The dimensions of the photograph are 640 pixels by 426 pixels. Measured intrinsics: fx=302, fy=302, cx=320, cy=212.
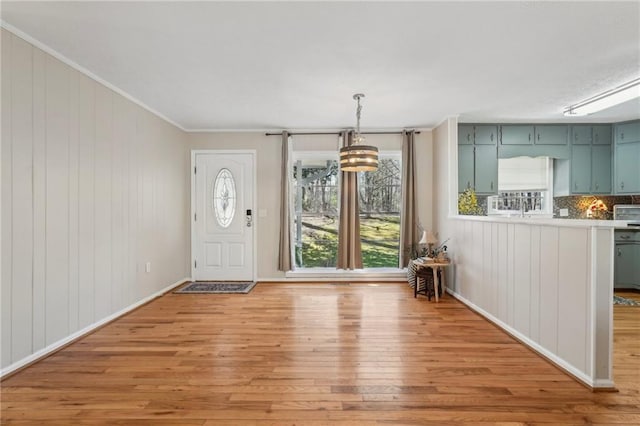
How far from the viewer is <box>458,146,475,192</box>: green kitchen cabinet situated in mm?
4977

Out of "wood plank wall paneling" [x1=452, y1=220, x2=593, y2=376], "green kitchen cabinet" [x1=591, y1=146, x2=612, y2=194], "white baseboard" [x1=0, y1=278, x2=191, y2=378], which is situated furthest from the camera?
"green kitchen cabinet" [x1=591, y1=146, x2=612, y2=194]

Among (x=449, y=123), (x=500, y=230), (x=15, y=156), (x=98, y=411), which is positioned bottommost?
(x=98, y=411)

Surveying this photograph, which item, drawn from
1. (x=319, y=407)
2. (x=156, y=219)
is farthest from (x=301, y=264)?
(x=319, y=407)

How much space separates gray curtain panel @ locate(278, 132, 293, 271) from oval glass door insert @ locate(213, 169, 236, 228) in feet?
2.91

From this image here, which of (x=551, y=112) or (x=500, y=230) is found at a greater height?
(x=551, y=112)

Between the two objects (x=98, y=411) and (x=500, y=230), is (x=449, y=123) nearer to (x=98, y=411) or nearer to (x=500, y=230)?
(x=500, y=230)

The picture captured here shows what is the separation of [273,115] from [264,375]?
342 centimetres

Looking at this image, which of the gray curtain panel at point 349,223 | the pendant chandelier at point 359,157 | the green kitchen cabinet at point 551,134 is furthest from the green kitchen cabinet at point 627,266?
the pendant chandelier at point 359,157

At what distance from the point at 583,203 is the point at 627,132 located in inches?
48.8

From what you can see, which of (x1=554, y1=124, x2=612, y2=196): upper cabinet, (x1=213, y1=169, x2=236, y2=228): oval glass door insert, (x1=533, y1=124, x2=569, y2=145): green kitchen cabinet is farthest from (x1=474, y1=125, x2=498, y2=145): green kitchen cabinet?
(x1=213, y1=169, x2=236, y2=228): oval glass door insert

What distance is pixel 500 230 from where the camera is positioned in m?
3.24

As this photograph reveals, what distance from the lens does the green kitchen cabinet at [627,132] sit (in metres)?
4.74

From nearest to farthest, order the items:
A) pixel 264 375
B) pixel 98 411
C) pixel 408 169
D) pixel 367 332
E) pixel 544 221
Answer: pixel 98 411
pixel 264 375
pixel 544 221
pixel 367 332
pixel 408 169

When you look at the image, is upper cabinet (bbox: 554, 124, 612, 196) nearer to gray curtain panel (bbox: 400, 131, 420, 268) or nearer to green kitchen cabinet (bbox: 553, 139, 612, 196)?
green kitchen cabinet (bbox: 553, 139, 612, 196)
